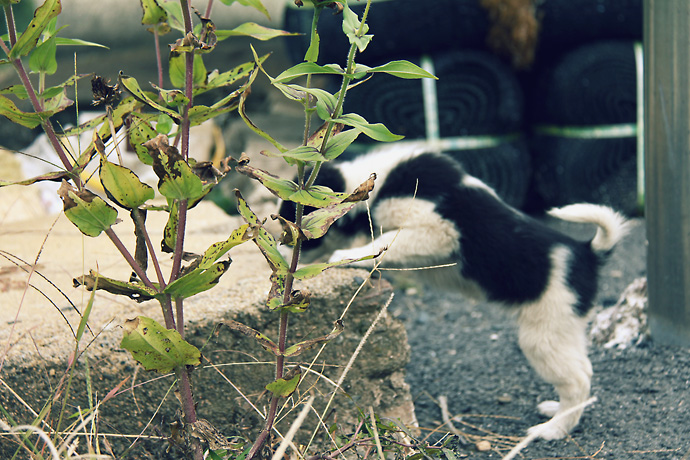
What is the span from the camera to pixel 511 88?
3.46 m

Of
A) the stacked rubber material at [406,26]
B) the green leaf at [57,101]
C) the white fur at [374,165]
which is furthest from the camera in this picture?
the stacked rubber material at [406,26]

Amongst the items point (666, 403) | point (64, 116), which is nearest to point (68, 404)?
point (666, 403)

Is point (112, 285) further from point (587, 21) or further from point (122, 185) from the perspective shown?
point (587, 21)

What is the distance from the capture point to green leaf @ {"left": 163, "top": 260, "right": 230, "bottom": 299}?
1.07 meters

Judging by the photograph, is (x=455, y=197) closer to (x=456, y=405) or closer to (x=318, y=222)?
(x=456, y=405)

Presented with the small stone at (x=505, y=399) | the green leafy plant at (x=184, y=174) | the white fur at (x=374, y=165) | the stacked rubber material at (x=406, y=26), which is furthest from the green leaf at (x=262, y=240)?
the stacked rubber material at (x=406, y=26)

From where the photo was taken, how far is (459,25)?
332 cm

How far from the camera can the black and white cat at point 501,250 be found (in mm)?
2002

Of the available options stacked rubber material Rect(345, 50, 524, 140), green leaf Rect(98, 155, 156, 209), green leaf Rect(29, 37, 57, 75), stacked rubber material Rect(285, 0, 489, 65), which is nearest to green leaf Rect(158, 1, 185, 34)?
green leaf Rect(29, 37, 57, 75)

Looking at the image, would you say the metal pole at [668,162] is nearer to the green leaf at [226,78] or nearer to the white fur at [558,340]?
the white fur at [558,340]

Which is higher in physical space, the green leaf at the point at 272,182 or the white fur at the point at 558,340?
the green leaf at the point at 272,182

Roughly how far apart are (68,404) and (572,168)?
111 inches

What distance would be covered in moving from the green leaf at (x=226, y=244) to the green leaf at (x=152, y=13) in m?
0.40

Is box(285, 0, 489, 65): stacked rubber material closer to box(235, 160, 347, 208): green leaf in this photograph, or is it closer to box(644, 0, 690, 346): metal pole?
box(644, 0, 690, 346): metal pole
